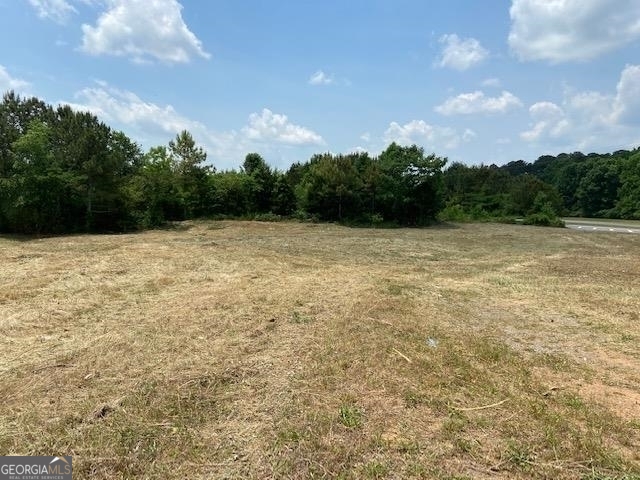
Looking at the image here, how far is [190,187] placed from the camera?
81.6 ft

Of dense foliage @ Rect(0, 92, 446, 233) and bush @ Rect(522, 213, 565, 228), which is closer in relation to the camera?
dense foliage @ Rect(0, 92, 446, 233)

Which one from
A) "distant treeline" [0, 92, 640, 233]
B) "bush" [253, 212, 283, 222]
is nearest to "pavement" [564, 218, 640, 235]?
"distant treeline" [0, 92, 640, 233]

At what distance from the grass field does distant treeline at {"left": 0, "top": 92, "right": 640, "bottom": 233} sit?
10372 mm

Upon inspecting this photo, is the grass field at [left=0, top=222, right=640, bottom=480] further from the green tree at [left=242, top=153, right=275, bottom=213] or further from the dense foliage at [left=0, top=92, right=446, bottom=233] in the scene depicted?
the green tree at [left=242, top=153, right=275, bottom=213]

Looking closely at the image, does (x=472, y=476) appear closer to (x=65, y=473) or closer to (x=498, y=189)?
(x=65, y=473)

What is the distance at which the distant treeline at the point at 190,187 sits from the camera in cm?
1578

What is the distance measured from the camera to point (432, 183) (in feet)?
81.2

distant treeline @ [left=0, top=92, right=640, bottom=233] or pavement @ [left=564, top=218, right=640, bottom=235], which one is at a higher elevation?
distant treeline @ [left=0, top=92, right=640, bottom=233]

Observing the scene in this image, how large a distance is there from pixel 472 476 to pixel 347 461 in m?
0.72

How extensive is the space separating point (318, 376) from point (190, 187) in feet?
76.1

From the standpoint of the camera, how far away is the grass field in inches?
96.7

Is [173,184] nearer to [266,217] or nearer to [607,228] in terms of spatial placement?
[266,217]

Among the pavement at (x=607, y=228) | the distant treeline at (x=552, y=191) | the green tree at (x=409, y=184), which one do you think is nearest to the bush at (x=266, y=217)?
the green tree at (x=409, y=184)

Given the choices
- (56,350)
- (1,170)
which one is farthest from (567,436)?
(1,170)
